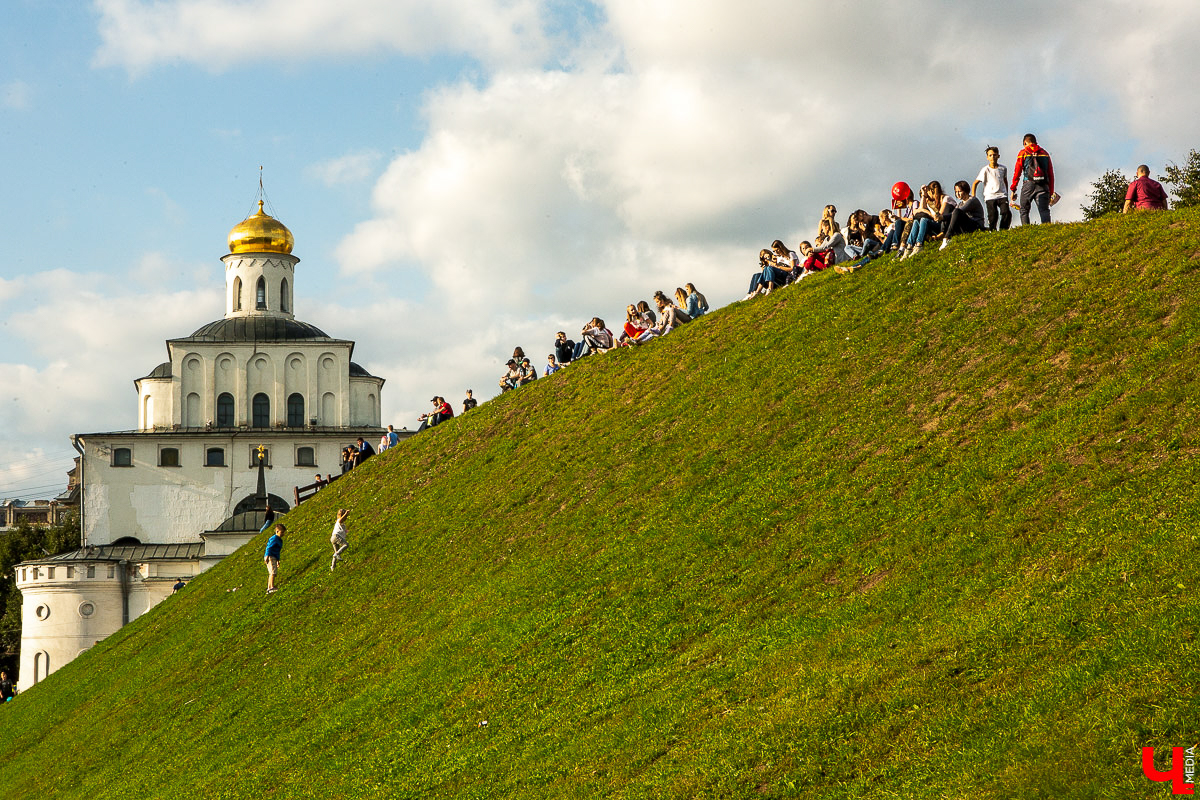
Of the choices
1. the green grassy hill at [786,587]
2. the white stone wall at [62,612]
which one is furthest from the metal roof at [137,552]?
the green grassy hill at [786,587]

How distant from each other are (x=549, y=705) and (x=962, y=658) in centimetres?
579

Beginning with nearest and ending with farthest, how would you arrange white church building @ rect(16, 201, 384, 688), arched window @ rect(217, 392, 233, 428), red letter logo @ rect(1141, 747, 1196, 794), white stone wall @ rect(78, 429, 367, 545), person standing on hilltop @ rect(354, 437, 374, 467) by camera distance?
red letter logo @ rect(1141, 747, 1196, 794), person standing on hilltop @ rect(354, 437, 374, 467), white church building @ rect(16, 201, 384, 688), white stone wall @ rect(78, 429, 367, 545), arched window @ rect(217, 392, 233, 428)

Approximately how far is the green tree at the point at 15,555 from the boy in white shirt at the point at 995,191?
77.3m

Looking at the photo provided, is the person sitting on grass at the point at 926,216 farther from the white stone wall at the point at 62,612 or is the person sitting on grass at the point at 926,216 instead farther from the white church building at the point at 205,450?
the white stone wall at the point at 62,612

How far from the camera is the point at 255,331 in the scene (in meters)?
81.9

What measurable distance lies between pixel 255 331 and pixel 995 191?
67.7 meters

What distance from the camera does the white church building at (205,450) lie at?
6625cm

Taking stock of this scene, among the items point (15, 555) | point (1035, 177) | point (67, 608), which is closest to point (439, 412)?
point (1035, 177)

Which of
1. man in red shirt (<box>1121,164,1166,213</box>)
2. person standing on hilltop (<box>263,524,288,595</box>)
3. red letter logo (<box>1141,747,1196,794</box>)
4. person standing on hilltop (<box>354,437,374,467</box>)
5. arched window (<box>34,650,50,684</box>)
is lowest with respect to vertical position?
arched window (<box>34,650,50,684</box>)

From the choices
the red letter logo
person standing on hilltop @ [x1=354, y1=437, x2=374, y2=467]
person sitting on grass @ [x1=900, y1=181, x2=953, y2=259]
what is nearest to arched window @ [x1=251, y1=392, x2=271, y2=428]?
person standing on hilltop @ [x1=354, y1=437, x2=374, y2=467]

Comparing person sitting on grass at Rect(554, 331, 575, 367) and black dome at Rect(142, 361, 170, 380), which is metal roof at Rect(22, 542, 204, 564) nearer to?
black dome at Rect(142, 361, 170, 380)

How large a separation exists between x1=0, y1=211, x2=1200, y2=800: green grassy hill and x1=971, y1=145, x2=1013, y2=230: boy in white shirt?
108 centimetres

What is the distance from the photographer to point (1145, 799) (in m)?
7.84

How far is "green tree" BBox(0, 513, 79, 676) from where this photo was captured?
8175 centimetres
